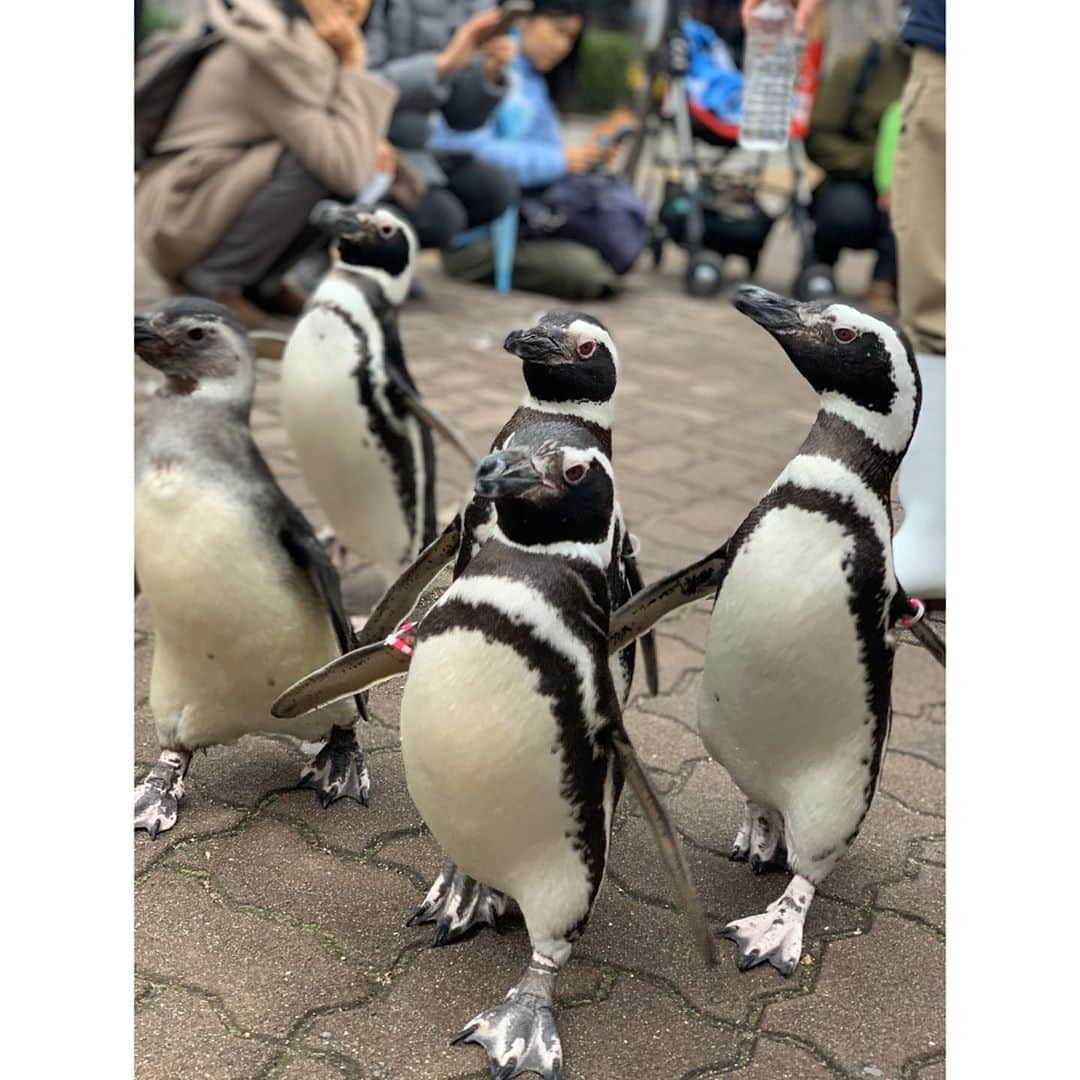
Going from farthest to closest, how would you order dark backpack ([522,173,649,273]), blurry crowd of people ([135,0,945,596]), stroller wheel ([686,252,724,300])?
stroller wheel ([686,252,724,300]) → dark backpack ([522,173,649,273]) → blurry crowd of people ([135,0,945,596])

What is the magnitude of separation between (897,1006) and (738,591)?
1.82ft

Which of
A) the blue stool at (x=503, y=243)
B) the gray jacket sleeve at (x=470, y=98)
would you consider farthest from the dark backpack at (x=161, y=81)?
the blue stool at (x=503, y=243)

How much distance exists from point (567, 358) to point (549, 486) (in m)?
0.35

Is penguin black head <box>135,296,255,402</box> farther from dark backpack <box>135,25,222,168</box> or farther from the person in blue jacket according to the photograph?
the person in blue jacket

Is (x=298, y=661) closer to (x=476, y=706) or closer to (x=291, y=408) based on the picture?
(x=476, y=706)

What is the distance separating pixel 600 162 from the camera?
7.04 metres

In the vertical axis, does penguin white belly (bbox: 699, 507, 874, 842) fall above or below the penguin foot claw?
above

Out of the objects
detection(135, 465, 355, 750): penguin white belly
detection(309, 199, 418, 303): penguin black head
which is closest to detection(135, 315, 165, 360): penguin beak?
detection(135, 465, 355, 750): penguin white belly

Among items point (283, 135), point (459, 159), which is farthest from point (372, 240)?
point (459, 159)

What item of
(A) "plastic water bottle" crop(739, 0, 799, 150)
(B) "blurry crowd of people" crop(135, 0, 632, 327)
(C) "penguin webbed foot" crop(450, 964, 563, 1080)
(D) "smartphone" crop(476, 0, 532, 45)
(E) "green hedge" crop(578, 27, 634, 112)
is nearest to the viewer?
(C) "penguin webbed foot" crop(450, 964, 563, 1080)

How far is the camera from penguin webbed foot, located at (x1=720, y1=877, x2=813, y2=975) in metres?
1.66

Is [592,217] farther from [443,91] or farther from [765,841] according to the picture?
[765,841]

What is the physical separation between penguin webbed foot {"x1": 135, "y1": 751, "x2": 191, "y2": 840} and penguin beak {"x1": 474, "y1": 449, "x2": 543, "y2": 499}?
2.73 feet

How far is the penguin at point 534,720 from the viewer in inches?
55.1
